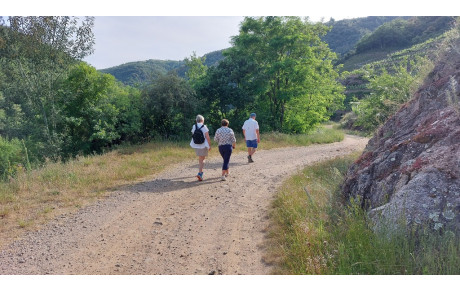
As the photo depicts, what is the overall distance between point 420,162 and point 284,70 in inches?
676

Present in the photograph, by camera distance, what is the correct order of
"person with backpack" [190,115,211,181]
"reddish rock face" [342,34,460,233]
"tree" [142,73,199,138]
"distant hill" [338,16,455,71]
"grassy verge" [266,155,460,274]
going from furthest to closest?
"distant hill" [338,16,455,71], "tree" [142,73,199,138], "person with backpack" [190,115,211,181], "reddish rock face" [342,34,460,233], "grassy verge" [266,155,460,274]

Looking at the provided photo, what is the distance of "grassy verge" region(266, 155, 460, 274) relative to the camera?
3.29 metres

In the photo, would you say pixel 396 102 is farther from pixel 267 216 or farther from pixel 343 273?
pixel 343 273

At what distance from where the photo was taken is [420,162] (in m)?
4.33

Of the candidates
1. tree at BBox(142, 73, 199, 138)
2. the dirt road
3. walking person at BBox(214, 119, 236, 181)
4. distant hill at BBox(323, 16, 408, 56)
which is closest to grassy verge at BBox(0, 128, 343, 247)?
the dirt road

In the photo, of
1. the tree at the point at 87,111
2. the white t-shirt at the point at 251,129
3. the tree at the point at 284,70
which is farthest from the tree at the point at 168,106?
the white t-shirt at the point at 251,129

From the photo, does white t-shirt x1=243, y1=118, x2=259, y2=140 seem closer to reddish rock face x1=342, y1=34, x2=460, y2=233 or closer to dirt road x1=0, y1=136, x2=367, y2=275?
dirt road x1=0, y1=136, x2=367, y2=275

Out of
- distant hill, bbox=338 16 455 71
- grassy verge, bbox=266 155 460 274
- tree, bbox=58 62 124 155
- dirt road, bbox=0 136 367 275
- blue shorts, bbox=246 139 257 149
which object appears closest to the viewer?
grassy verge, bbox=266 155 460 274

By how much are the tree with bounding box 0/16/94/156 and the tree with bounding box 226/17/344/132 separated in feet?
35.6

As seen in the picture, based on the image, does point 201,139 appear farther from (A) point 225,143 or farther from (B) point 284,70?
(B) point 284,70

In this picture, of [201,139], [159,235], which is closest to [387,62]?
[201,139]

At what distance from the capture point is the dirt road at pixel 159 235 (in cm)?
426

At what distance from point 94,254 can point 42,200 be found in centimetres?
349

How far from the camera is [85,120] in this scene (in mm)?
16203
